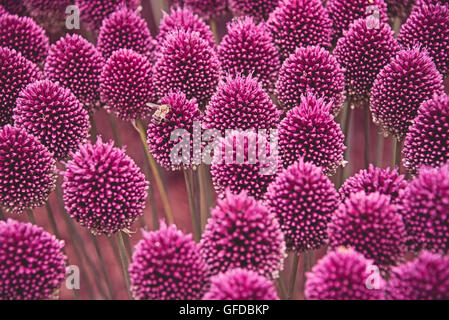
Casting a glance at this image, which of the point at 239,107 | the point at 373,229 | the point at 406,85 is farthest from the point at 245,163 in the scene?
the point at 406,85

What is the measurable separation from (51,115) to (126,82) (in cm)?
14

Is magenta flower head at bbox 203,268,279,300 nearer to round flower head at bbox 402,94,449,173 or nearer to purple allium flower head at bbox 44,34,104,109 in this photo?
round flower head at bbox 402,94,449,173

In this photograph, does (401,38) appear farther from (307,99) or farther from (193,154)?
(193,154)

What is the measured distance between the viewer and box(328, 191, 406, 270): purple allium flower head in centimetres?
60

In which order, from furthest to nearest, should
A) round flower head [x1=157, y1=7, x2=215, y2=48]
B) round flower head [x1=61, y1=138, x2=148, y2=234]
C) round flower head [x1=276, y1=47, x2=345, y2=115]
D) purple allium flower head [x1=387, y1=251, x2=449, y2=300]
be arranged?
1. round flower head [x1=157, y1=7, x2=215, y2=48]
2. round flower head [x1=276, y1=47, x2=345, y2=115]
3. round flower head [x1=61, y1=138, x2=148, y2=234]
4. purple allium flower head [x1=387, y1=251, x2=449, y2=300]

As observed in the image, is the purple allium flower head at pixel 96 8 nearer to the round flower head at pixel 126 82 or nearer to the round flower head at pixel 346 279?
the round flower head at pixel 126 82

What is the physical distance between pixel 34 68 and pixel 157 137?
31cm

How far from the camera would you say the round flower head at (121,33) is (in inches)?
34.6

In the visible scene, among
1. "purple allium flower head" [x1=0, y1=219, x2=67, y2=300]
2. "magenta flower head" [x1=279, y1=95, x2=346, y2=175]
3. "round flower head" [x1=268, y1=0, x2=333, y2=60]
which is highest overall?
"round flower head" [x1=268, y1=0, x2=333, y2=60]

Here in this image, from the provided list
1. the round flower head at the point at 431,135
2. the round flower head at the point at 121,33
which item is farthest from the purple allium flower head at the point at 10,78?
the round flower head at the point at 431,135

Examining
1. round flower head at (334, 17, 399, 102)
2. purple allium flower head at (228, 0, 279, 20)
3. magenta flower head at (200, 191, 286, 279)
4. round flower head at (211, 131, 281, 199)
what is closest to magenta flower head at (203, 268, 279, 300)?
magenta flower head at (200, 191, 286, 279)

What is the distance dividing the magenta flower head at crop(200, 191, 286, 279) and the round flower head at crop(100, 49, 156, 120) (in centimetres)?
30

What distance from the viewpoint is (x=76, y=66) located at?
0.84m

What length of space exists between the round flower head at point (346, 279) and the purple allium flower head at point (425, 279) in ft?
0.09
